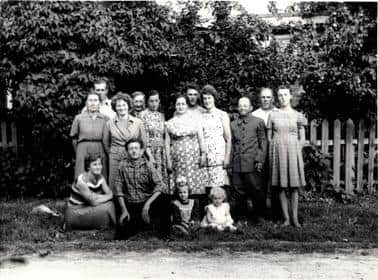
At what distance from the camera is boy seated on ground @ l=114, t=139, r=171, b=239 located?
627 centimetres

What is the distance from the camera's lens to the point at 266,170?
7102mm

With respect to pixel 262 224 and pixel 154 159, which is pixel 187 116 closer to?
pixel 154 159

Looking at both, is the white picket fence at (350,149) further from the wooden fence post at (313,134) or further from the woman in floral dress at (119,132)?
the woman in floral dress at (119,132)

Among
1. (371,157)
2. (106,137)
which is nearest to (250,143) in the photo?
(106,137)

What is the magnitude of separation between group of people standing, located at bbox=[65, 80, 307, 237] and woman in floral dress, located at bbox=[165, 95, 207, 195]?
0.04 ft

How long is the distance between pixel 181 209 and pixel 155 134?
49.9 inches

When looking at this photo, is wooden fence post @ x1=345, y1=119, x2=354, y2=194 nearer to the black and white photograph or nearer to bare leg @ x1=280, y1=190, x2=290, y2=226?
the black and white photograph

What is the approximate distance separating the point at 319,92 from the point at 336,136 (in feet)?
3.02

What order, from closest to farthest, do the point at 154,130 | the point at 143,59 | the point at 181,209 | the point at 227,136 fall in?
the point at 181,209 → the point at 227,136 → the point at 154,130 → the point at 143,59

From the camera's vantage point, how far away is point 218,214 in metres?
6.51

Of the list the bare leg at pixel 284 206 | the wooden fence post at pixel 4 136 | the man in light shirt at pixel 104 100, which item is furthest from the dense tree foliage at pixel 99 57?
the bare leg at pixel 284 206

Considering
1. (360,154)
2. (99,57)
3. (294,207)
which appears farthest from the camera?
(360,154)

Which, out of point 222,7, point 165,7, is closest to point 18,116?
point 165,7

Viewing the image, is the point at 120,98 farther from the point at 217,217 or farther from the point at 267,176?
the point at 267,176
